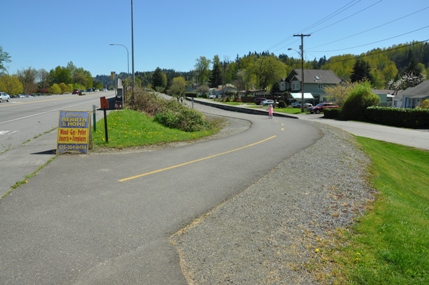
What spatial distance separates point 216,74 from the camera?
165125 mm

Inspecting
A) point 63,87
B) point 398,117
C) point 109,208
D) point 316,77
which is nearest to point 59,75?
point 63,87

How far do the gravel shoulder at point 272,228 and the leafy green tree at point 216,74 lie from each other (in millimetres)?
→ 154553

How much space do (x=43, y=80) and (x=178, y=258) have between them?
16768 cm

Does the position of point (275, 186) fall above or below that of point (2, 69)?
below

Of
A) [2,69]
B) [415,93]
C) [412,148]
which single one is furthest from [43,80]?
[412,148]

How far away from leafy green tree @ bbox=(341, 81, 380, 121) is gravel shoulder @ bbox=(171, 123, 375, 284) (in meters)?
33.0

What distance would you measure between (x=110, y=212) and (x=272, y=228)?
→ 2810 mm

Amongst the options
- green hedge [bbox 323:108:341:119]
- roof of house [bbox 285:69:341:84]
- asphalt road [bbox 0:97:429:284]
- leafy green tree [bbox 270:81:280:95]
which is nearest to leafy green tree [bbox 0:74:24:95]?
leafy green tree [bbox 270:81:280:95]

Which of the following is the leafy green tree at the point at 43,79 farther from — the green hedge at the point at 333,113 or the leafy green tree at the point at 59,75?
the green hedge at the point at 333,113

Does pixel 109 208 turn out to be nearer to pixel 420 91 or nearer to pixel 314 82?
pixel 420 91

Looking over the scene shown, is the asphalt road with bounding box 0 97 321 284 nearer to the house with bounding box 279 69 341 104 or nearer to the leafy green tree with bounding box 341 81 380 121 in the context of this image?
the leafy green tree with bounding box 341 81 380 121

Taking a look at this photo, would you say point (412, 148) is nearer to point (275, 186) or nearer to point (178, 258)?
point (275, 186)

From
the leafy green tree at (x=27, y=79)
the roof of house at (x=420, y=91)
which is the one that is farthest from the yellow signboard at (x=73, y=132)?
the leafy green tree at (x=27, y=79)

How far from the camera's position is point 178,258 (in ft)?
15.5
